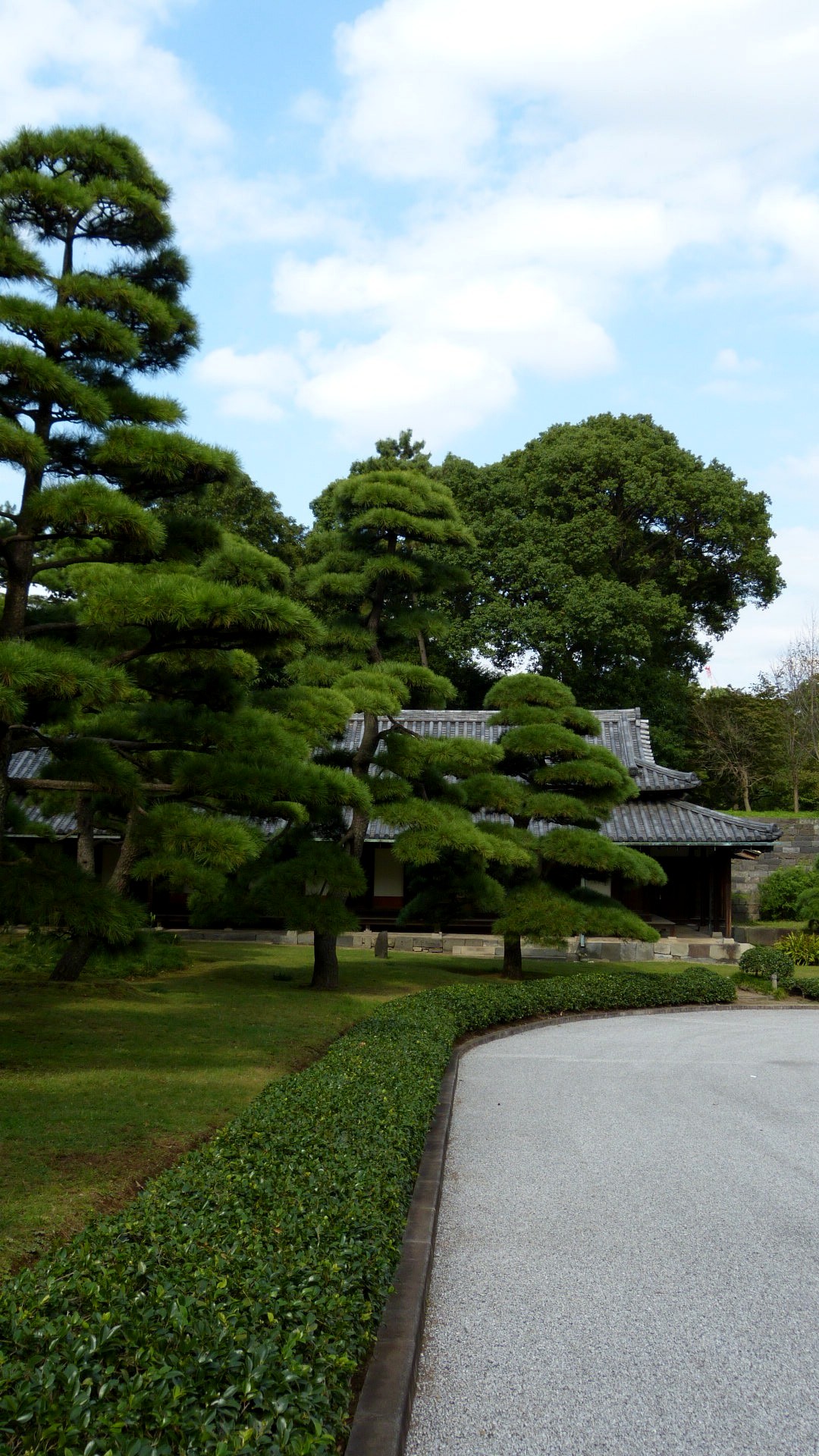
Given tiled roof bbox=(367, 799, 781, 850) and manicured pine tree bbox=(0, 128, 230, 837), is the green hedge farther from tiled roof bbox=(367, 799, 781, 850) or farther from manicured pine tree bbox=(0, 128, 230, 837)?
tiled roof bbox=(367, 799, 781, 850)

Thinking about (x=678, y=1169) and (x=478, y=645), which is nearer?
(x=678, y=1169)

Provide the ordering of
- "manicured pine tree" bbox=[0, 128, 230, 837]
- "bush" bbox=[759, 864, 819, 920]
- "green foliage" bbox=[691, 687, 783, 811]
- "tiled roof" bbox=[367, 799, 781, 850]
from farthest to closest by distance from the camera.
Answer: "green foliage" bbox=[691, 687, 783, 811] → "bush" bbox=[759, 864, 819, 920] → "tiled roof" bbox=[367, 799, 781, 850] → "manicured pine tree" bbox=[0, 128, 230, 837]

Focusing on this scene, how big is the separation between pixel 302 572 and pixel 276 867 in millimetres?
4148

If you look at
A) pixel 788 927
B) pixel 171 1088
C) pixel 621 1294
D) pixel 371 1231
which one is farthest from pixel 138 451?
pixel 788 927

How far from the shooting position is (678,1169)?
23.1 feet

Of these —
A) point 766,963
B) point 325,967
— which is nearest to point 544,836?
point 325,967

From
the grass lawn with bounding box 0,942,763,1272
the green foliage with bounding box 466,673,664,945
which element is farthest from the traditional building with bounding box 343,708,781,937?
the grass lawn with bounding box 0,942,763,1272

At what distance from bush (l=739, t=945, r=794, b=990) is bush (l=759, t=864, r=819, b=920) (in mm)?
10238

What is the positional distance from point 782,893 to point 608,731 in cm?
650

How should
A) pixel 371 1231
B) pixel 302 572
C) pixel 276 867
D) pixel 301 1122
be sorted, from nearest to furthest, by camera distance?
1. pixel 371 1231
2. pixel 301 1122
3. pixel 276 867
4. pixel 302 572

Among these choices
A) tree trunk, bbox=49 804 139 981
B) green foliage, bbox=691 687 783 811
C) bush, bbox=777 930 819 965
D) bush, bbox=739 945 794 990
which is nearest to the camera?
tree trunk, bbox=49 804 139 981

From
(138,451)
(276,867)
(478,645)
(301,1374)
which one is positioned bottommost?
(301,1374)

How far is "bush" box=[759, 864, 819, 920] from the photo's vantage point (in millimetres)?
29672

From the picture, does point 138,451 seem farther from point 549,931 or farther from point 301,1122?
point 549,931
